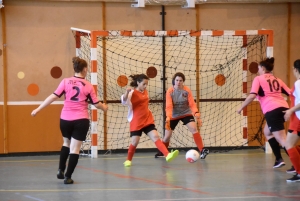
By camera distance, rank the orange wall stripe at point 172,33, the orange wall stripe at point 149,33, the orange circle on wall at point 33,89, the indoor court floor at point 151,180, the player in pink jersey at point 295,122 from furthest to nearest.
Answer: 1. the orange circle on wall at point 33,89
2. the orange wall stripe at point 172,33
3. the orange wall stripe at point 149,33
4. the player in pink jersey at point 295,122
5. the indoor court floor at point 151,180

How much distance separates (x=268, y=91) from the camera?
28.7ft

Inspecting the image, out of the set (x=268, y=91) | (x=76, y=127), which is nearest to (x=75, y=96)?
(x=76, y=127)

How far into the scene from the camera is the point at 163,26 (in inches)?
489

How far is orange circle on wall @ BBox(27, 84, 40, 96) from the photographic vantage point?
11.9m

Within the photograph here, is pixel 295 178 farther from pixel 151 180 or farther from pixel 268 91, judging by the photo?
pixel 151 180

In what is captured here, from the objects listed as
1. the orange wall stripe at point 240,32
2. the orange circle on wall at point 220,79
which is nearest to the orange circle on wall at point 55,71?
the orange circle on wall at point 220,79

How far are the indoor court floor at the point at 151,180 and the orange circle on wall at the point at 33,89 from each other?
1.42 m

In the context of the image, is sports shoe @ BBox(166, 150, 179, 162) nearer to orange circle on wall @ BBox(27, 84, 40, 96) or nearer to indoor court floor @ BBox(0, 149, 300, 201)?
indoor court floor @ BBox(0, 149, 300, 201)

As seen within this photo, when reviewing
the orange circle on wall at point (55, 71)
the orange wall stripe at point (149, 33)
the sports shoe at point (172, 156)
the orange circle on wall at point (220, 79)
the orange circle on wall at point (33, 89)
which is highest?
the orange wall stripe at point (149, 33)

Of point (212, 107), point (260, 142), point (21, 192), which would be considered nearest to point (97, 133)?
point (212, 107)

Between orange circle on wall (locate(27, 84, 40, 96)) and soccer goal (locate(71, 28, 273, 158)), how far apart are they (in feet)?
3.78

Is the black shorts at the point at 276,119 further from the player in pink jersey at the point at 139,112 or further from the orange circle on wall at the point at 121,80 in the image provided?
the orange circle on wall at the point at 121,80

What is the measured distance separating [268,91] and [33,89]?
5375 mm

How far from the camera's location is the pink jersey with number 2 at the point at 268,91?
8.69m
